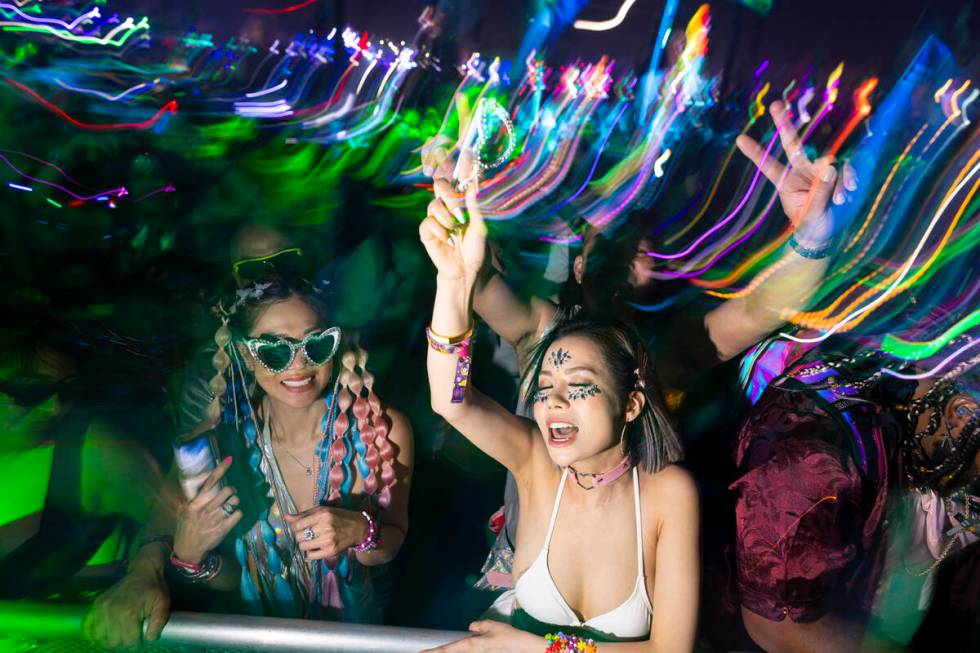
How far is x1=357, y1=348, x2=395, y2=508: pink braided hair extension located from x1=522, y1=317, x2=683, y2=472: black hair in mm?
414

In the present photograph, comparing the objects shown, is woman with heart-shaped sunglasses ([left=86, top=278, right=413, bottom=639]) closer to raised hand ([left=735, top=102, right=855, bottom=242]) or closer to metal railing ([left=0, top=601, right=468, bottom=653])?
metal railing ([left=0, top=601, right=468, bottom=653])

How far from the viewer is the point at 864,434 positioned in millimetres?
1483

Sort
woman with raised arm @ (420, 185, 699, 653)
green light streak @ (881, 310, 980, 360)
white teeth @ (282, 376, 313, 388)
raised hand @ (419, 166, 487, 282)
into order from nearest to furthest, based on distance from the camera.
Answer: raised hand @ (419, 166, 487, 282), woman with raised arm @ (420, 185, 699, 653), green light streak @ (881, 310, 980, 360), white teeth @ (282, 376, 313, 388)

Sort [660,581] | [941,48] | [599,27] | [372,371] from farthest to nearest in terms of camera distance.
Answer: [599,27] → [941,48] → [372,371] → [660,581]

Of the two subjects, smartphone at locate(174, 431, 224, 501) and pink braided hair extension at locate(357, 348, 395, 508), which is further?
pink braided hair extension at locate(357, 348, 395, 508)

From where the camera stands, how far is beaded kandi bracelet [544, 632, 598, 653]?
1.38m

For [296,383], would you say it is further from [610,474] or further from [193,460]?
[610,474]

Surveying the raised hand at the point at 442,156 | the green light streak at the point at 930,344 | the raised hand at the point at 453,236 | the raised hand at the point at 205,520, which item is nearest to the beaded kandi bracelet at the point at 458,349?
the raised hand at the point at 453,236

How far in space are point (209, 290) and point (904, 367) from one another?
1647 mm

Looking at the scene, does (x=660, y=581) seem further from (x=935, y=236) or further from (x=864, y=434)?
(x=935, y=236)

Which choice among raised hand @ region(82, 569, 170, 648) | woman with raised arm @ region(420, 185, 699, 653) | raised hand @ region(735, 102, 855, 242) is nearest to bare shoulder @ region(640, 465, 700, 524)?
woman with raised arm @ region(420, 185, 699, 653)

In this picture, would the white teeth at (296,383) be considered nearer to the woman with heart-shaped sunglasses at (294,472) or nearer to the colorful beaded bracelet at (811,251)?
the woman with heart-shaped sunglasses at (294,472)

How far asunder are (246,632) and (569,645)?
659 millimetres

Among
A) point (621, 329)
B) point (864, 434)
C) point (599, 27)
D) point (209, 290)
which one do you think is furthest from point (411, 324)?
point (599, 27)
